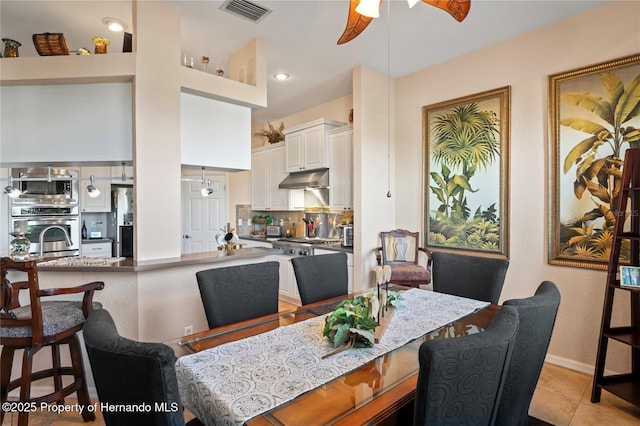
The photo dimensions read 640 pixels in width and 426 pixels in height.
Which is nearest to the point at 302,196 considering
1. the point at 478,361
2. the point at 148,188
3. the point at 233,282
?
the point at 148,188

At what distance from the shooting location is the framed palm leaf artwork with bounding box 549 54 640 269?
2512mm

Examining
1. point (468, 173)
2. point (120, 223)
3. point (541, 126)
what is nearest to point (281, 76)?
point (468, 173)

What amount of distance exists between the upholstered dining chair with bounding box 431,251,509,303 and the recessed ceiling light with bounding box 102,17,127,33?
324 centimetres

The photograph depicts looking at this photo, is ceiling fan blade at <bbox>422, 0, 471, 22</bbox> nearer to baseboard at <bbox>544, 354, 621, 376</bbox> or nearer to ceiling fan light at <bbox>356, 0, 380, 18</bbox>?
ceiling fan light at <bbox>356, 0, 380, 18</bbox>

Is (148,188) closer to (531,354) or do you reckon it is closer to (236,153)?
(236,153)

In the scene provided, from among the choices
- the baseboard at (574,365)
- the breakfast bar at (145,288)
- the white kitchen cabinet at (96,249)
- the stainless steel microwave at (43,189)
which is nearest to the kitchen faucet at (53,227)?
the white kitchen cabinet at (96,249)

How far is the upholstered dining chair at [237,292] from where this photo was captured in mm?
1802

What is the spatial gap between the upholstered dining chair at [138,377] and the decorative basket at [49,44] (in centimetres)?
254

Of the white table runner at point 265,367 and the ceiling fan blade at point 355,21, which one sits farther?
the ceiling fan blade at point 355,21

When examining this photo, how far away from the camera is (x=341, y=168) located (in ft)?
13.8

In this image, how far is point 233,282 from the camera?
1.91m

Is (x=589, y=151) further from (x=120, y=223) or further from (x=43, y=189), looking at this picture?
(x=43, y=189)

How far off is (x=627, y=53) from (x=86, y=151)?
4.21 metres

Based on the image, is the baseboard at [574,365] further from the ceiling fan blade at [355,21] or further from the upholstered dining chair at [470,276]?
the ceiling fan blade at [355,21]
